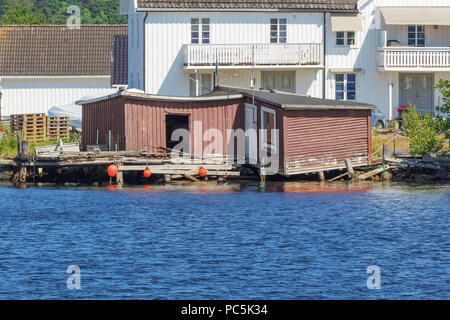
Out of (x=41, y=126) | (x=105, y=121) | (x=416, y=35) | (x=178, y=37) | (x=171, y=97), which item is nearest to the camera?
(x=171, y=97)

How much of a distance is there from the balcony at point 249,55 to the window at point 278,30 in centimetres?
129

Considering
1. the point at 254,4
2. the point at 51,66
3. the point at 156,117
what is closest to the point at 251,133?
the point at 156,117

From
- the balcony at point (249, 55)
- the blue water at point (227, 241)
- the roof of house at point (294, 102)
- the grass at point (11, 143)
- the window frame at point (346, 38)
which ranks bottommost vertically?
the blue water at point (227, 241)

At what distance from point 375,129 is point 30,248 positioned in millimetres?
25526

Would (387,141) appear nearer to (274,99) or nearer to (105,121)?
(274,99)

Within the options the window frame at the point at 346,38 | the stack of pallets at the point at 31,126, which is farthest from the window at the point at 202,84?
the stack of pallets at the point at 31,126

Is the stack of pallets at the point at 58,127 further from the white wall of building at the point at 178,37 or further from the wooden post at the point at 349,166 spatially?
the wooden post at the point at 349,166

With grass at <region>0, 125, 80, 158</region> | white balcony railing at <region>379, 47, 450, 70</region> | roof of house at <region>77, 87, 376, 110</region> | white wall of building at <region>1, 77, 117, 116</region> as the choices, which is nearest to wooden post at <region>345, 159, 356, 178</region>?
roof of house at <region>77, 87, 376, 110</region>

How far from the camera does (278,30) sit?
5644 centimetres

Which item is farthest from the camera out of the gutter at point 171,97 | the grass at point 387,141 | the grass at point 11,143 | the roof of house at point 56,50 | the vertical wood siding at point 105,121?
the roof of house at point 56,50

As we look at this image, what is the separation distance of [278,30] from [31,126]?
572 inches

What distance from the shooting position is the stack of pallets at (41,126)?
5572 cm

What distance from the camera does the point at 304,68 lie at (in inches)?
2207
